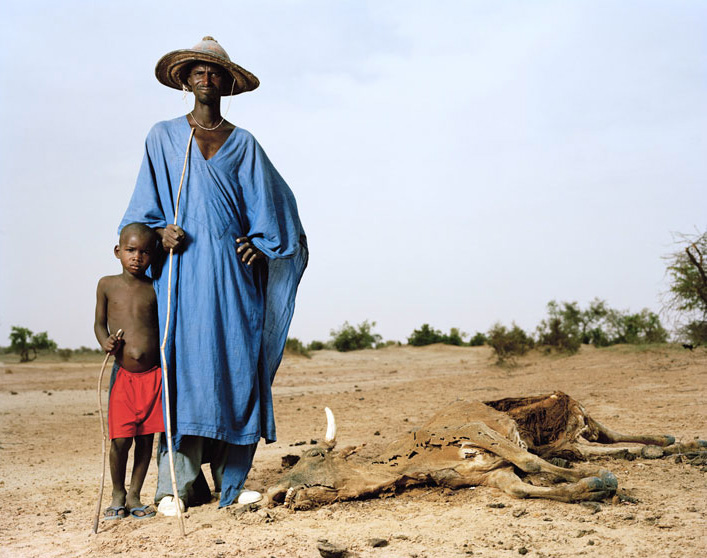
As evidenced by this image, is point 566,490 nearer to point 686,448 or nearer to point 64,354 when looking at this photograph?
point 686,448

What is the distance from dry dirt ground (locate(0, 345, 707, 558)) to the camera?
12.1 feet

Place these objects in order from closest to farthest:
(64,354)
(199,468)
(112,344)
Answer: (112,344), (199,468), (64,354)

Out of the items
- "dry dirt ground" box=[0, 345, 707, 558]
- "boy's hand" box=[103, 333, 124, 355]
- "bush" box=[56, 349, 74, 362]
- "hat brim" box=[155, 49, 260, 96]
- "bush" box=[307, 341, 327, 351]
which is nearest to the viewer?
"dry dirt ground" box=[0, 345, 707, 558]

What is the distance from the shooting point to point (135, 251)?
15.0 feet

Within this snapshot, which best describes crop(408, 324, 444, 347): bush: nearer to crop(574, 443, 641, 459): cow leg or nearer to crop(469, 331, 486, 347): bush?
crop(469, 331, 486, 347): bush

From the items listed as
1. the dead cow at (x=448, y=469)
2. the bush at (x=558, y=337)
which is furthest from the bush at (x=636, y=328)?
the dead cow at (x=448, y=469)

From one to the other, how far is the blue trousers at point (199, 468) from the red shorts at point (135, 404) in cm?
25

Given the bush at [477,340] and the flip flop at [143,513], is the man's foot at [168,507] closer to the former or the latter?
the flip flop at [143,513]

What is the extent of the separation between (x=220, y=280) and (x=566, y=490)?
9.09 feet

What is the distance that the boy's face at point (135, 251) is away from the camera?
4562 mm

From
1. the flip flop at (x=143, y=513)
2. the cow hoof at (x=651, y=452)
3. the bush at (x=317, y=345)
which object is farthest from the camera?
the bush at (x=317, y=345)

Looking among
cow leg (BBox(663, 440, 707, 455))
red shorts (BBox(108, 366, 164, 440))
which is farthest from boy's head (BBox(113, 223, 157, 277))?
cow leg (BBox(663, 440, 707, 455))

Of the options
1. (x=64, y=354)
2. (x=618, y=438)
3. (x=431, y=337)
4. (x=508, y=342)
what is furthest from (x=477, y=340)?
(x=618, y=438)

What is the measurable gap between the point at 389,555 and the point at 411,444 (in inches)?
60.1
